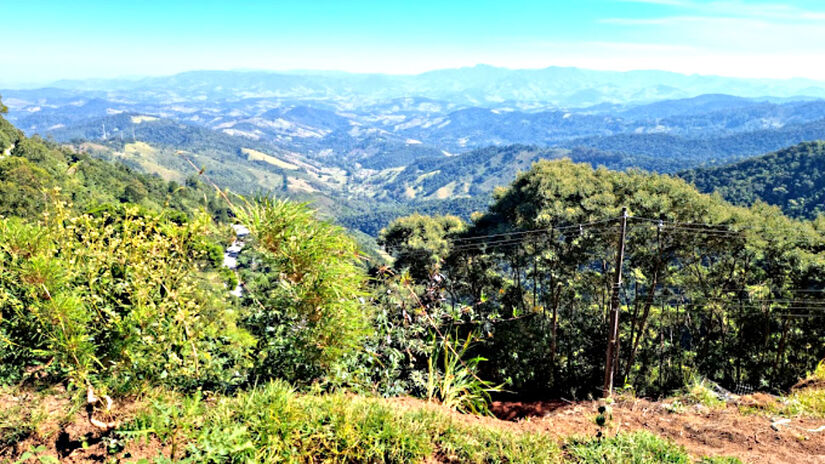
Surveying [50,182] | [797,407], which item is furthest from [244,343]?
[50,182]

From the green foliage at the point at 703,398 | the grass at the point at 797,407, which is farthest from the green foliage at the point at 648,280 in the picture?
the grass at the point at 797,407

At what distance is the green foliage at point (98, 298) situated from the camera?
236 cm

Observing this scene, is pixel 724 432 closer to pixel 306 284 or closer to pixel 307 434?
pixel 307 434

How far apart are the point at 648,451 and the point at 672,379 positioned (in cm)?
1565

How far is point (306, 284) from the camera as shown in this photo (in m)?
2.79

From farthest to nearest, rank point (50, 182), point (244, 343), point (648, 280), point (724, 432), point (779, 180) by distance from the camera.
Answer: point (779, 180)
point (50, 182)
point (648, 280)
point (724, 432)
point (244, 343)

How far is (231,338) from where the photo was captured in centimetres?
386

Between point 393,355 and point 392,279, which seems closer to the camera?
point 393,355

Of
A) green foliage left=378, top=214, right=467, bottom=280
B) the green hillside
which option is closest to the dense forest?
green foliage left=378, top=214, right=467, bottom=280

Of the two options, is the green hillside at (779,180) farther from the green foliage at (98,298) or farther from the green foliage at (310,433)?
the green foliage at (98,298)

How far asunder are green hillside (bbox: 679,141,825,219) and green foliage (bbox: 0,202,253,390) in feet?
355

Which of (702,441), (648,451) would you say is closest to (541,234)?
(702,441)

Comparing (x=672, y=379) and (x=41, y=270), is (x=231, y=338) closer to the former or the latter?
(x=41, y=270)

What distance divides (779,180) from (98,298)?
132 m
